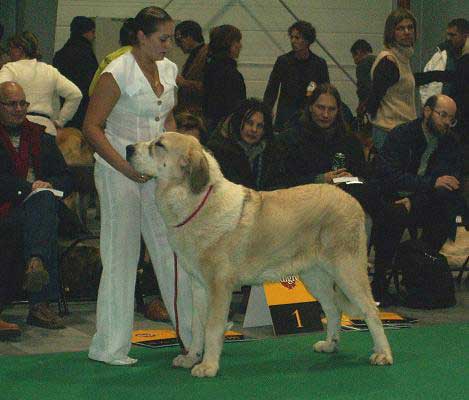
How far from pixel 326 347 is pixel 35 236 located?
1956mm

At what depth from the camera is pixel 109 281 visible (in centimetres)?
548

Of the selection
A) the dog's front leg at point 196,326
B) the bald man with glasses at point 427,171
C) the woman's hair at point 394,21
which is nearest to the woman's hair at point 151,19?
the dog's front leg at point 196,326

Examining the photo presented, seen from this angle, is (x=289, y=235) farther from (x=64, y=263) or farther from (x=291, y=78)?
(x=291, y=78)

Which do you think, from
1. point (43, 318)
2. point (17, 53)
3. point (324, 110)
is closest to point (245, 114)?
point (324, 110)

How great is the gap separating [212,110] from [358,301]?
388cm

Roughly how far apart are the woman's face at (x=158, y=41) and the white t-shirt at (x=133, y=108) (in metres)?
→ 0.10

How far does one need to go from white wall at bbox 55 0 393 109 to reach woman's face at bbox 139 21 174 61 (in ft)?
26.4

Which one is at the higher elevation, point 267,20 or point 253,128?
point 267,20

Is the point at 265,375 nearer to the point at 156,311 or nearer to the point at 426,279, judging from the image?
the point at 156,311

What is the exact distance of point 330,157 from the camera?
7.42 metres

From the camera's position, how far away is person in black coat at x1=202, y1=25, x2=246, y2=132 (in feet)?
29.9

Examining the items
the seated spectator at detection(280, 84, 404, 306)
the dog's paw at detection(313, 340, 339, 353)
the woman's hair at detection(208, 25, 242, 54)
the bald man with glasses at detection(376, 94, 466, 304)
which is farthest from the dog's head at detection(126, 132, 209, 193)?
the woman's hair at detection(208, 25, 242, 54)

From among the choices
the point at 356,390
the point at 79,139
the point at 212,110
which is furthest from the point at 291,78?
the point at 356,390

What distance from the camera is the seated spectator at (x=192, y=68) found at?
359 inches
